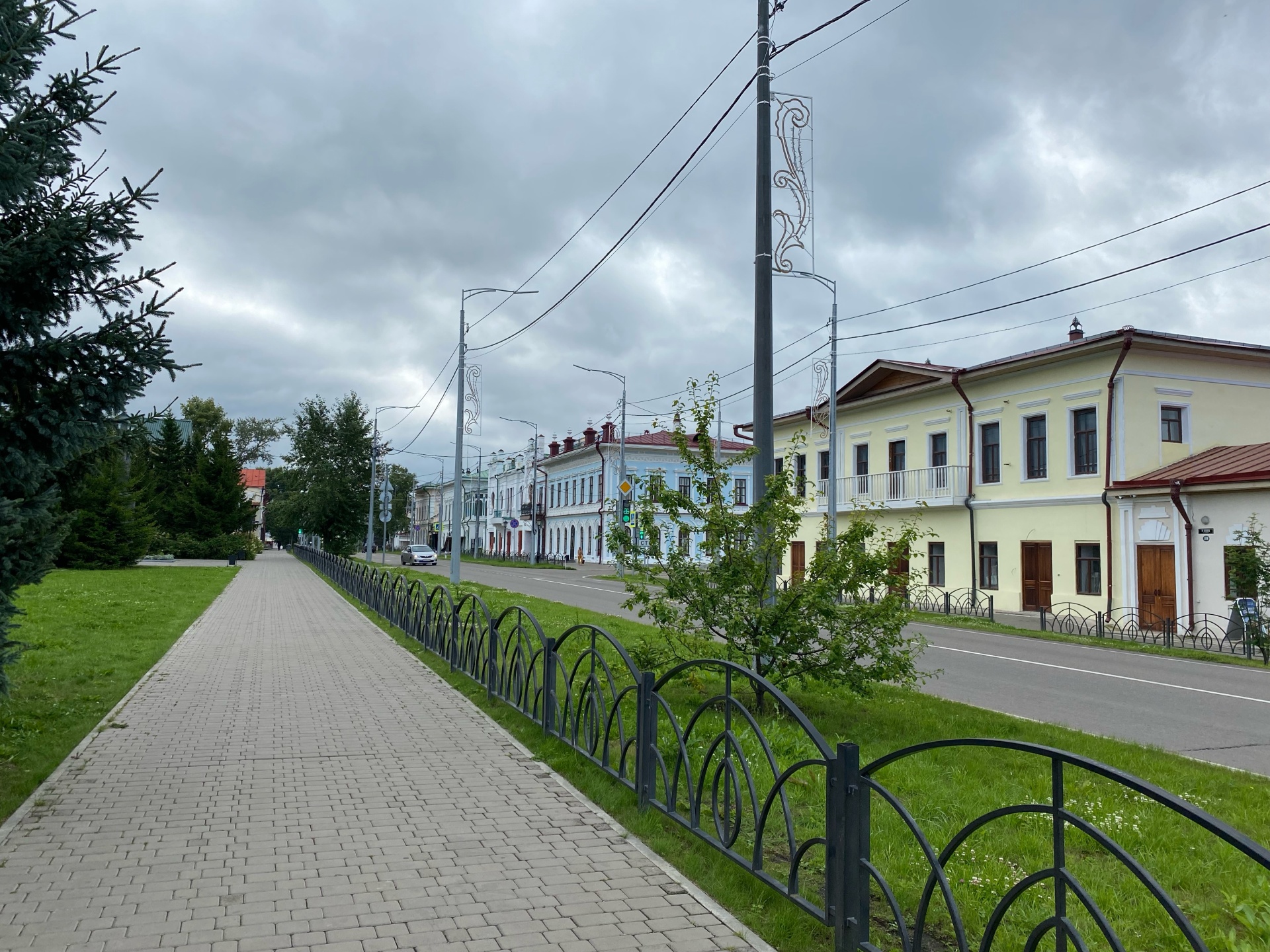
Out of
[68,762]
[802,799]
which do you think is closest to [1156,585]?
[802,799]

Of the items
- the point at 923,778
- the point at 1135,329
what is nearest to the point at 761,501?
the point at 923,778

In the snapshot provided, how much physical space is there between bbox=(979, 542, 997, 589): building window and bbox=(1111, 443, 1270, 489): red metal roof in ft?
16.6

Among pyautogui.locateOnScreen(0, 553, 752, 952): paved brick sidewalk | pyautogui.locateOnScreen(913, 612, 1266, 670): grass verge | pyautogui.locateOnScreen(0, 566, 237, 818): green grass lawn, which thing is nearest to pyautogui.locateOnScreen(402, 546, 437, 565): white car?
pyautogui.locateOnScreen(0, 566, 237, 818): green grass lawn

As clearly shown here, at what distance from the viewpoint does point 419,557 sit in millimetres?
58062

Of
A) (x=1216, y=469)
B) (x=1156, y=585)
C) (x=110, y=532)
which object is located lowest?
(x=1156, y=585)

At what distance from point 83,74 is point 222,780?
4.61m

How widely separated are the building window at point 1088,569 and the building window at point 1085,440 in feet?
6.35

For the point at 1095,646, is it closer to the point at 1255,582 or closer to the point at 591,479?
the point at 1255,582

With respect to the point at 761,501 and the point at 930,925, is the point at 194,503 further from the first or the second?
the point at 930,925

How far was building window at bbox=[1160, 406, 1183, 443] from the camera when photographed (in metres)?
24.2

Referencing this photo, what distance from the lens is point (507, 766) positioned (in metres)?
6.91

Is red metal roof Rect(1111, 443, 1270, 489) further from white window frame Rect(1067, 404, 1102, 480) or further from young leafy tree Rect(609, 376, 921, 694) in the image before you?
young leafy tree Rect(609, 376, 921, 694)

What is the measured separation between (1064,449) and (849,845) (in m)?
24.2

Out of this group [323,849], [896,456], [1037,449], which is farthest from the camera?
[896,456]
